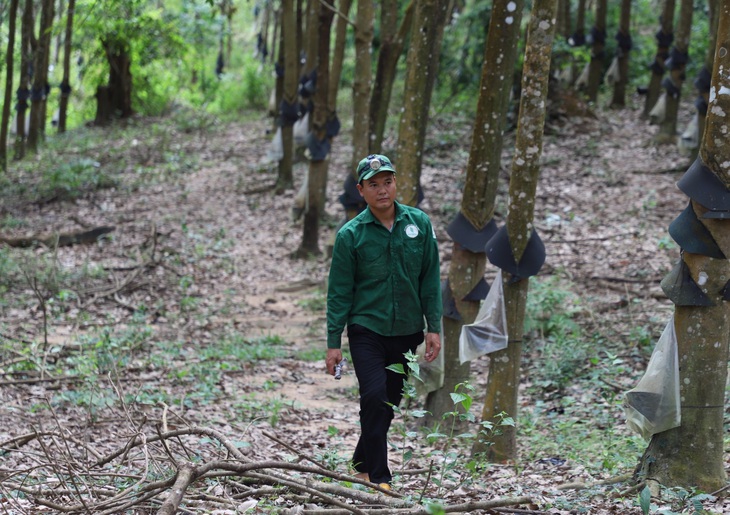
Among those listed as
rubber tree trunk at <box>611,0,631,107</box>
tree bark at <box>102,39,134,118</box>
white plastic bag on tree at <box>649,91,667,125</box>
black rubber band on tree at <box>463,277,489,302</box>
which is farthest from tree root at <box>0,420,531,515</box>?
tree bark at <box>102,39,134,118</box>

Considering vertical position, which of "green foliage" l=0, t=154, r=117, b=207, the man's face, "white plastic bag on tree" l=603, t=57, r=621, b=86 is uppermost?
"white plastic bag on tree" l=603, t=57, r=621, b=86

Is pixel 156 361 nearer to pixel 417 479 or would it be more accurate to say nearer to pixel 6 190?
pixel 417 479

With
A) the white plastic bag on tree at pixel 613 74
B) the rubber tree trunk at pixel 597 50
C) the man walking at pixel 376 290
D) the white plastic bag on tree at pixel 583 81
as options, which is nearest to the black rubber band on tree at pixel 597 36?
the rubber tree trunk at pixel 597 50

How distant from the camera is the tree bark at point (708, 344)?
469 centimetres

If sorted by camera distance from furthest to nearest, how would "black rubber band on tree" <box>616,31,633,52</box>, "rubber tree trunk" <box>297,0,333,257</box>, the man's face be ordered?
"black rubber band on tree" <box>616,31,633,52</box>, "rubber tree trunk" <box>297,0,333,257</box>, the man's face

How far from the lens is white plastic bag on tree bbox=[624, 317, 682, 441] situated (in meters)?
4.82

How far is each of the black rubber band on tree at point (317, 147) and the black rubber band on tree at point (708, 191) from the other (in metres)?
9.77

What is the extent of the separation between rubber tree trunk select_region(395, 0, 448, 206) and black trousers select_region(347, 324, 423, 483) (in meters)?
2.99

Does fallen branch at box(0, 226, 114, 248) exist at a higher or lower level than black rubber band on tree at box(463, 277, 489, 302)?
lower

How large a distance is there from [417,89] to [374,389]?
12.3 ft

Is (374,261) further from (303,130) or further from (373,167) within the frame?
(303,130)

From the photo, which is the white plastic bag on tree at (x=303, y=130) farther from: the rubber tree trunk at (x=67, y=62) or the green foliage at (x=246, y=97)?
the green foliage at (x=246, y=97)

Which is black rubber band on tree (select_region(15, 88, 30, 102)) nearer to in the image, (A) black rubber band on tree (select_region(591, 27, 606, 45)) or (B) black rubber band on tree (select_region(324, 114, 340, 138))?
(B) black rubber band on tree (select_region(324, 114, 340, 138))

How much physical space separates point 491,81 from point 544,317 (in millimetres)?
3663
